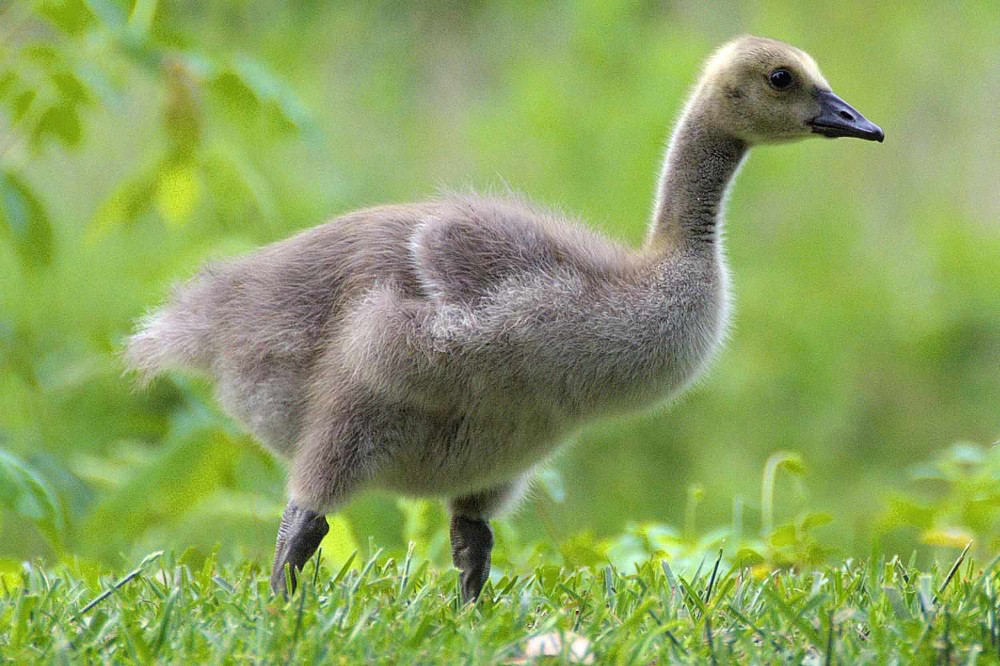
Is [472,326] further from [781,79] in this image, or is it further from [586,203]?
[586,203]

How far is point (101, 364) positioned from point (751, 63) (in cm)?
250

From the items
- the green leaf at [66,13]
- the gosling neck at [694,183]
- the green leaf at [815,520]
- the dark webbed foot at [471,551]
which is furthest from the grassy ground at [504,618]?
the green leaf at [66,13]

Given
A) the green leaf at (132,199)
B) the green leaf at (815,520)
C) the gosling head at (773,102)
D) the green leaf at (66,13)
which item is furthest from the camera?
the green leaf at (132,199)

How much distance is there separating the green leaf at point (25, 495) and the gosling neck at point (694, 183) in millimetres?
1569

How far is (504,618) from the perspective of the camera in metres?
2.61

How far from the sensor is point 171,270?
4523 mm

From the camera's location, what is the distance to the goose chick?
2.87m

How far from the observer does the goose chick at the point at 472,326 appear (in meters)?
2.87

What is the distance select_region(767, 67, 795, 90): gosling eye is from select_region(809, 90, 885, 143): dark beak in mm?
80

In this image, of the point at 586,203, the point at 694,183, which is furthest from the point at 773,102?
the point at 586,203

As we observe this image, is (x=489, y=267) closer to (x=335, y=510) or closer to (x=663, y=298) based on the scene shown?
(x=663, y=298)

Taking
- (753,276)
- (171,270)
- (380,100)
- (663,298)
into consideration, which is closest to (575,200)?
(753,276)

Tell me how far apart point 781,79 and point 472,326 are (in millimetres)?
Answer: 1055

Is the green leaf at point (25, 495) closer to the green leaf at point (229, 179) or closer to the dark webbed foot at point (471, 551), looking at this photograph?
the dark webbed foot at point (471, 551)
